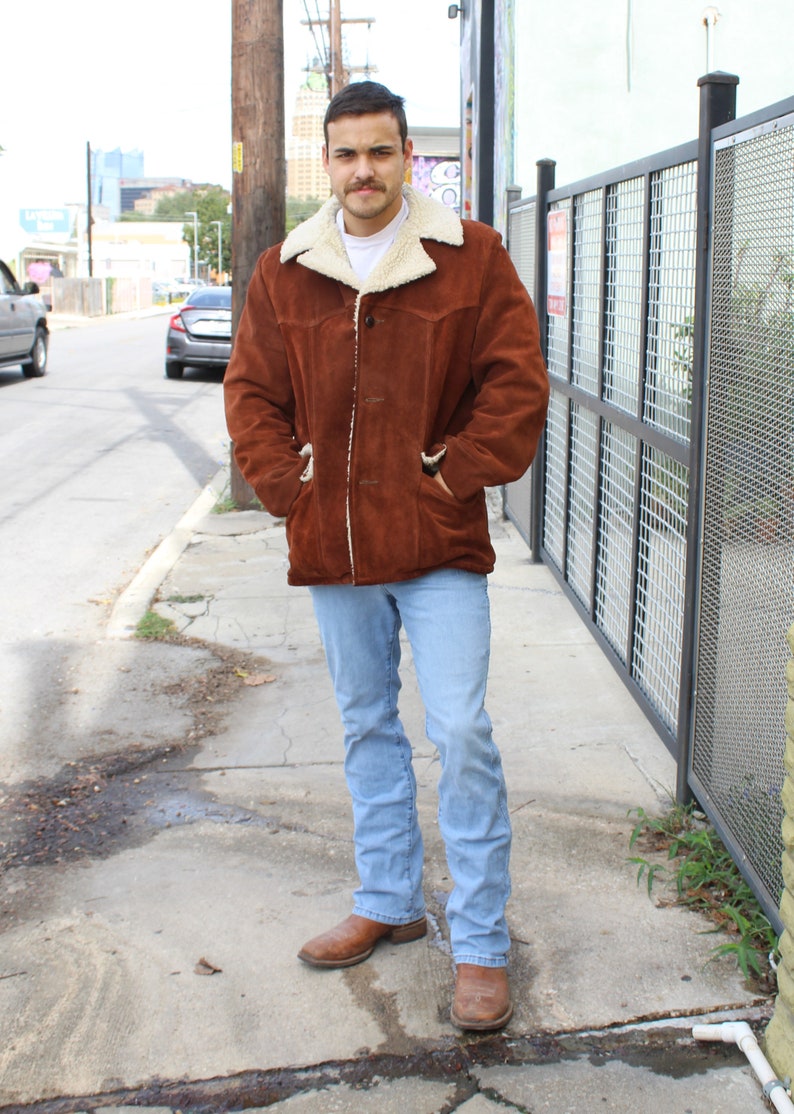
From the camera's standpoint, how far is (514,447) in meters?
2.67

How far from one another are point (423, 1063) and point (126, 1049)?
2.16 ft

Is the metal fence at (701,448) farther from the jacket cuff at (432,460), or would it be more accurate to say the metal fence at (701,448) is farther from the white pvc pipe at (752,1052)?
the jacket cuff at (432,460)

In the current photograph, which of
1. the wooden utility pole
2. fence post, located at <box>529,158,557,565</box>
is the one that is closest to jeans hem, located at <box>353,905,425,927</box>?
fence post, located at <box>529,158,557,565</box>

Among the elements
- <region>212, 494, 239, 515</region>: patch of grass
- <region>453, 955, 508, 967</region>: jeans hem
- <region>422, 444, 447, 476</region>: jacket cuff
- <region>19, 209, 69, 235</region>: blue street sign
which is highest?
<region>19, 209, 69, 235</region>: blue street sign

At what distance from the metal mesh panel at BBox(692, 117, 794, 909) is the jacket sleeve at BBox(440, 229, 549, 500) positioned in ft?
2.07

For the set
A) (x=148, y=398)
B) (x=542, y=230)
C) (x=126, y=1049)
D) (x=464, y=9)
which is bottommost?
(x=126, y=1049)

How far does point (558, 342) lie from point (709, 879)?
12.2 ft

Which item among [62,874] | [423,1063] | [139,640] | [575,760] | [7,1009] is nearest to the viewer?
[423,1063]

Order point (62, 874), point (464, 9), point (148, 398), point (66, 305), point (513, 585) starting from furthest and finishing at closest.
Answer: point (66, 305), point (148, 398), point (464, 9), point (513, 585), point (62, 874)

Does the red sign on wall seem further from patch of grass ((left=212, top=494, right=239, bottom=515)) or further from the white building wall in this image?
the white building wall

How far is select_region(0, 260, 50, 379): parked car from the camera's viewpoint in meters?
17.4

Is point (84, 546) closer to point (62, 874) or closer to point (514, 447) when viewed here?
point (62, 874)

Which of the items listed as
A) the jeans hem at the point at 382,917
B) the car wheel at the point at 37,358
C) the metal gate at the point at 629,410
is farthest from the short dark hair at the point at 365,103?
the car wheel at the point at 37,358

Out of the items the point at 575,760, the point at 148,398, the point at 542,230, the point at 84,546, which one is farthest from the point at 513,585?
the point at 148,398
